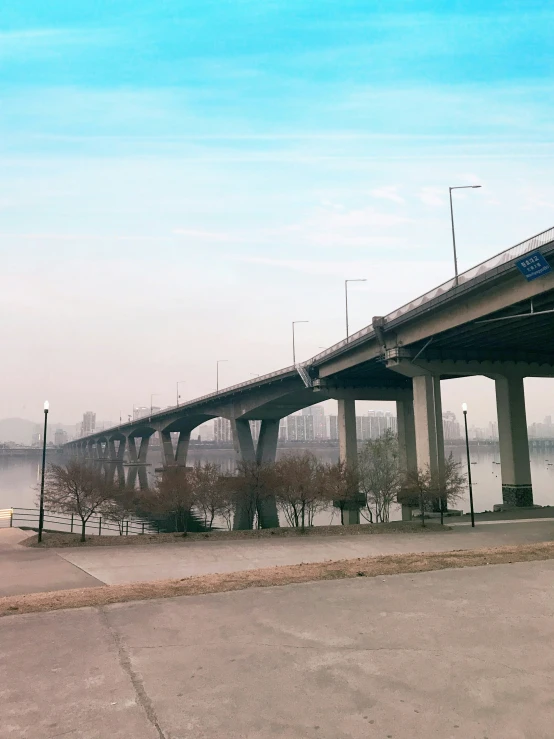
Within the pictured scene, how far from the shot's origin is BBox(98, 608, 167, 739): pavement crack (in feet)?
19.2

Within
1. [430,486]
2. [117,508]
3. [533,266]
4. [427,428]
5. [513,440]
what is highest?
[533,266]

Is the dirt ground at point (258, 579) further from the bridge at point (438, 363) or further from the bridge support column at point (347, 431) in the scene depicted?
the bridge support column at point (347, 431)

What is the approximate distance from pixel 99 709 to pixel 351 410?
187 feet

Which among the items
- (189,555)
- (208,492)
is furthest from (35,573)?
(208,492)

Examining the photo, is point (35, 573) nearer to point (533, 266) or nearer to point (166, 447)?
point (533, 266)

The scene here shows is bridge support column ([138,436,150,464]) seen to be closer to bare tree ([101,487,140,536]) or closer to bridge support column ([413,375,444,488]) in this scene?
bare tree ([101,487,140,536])

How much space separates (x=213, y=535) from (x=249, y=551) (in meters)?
6.43


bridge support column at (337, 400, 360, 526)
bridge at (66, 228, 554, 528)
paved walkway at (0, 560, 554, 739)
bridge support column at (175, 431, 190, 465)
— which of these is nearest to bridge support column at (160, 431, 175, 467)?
bridge support column at (175, 431, 190, 465)

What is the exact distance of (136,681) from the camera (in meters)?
6.81

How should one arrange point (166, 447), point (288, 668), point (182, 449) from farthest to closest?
1. point (182, 449)
2. point (166, 447)
3. point (288, 668)

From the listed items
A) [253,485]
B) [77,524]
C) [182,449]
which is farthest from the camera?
[182,449]

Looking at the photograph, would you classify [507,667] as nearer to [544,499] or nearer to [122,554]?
[122,554]

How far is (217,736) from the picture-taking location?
219 inches

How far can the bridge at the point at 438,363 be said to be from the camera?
3167cm
